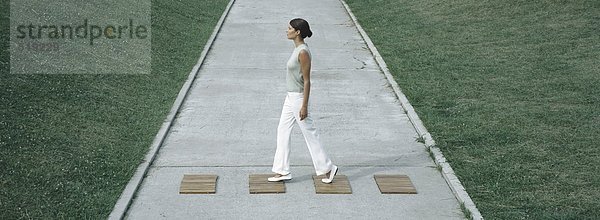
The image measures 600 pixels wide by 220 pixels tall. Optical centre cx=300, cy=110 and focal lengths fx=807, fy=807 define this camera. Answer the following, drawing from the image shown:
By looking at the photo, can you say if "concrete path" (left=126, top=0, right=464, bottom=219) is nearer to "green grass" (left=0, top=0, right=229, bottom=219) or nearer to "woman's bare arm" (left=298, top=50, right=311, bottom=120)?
"green grass" (left=0, top=0, right=229, bottom=219)

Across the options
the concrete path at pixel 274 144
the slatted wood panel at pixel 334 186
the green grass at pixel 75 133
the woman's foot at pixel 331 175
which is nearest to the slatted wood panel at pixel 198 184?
the concrete path at pixel 274 144

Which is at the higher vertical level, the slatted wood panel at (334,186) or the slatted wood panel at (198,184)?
the slatted wood panel at (334,186)

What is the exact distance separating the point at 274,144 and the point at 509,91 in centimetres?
484

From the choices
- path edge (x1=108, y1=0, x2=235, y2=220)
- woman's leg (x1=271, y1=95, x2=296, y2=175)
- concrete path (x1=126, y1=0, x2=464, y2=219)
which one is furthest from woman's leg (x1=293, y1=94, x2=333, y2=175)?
path edge (x1=108, y1=0, x2=235, y2=220)

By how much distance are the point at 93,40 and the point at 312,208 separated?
8943 mm

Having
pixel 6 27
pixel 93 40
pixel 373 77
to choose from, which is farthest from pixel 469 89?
pixel 6 27

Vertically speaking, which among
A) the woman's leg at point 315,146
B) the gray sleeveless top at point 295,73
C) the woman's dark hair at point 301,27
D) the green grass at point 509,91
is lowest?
the green grass at point 509,91

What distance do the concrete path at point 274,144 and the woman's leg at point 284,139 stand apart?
0.22 metres

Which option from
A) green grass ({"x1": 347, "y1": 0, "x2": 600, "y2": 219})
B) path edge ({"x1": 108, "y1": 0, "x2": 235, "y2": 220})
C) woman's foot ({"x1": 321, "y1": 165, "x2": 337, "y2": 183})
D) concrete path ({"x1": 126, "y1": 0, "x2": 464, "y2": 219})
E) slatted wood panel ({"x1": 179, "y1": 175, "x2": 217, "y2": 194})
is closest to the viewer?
path edge ({"x1": 108, "y1": 0, "x2": 235, "y2": 220})

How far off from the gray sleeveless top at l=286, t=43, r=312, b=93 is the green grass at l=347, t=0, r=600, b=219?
219 cm

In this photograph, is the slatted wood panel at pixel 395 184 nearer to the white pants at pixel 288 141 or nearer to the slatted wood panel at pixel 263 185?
the white pants at pixel 288 141

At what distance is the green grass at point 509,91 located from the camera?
895cm

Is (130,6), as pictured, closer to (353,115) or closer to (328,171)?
(353,115)

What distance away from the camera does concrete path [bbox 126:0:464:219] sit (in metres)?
8.41
